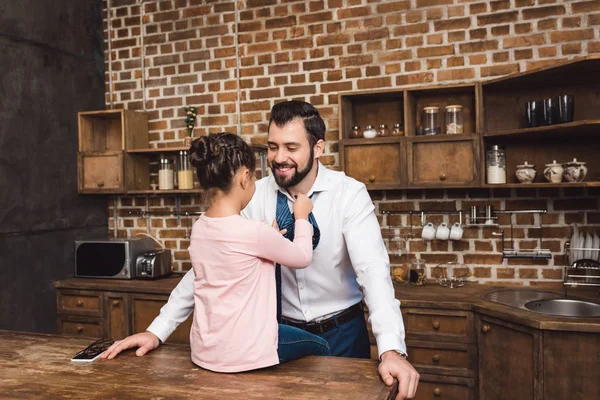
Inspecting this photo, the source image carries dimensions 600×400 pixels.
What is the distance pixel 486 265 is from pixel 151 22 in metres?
3.00

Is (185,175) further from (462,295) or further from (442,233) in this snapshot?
(462,295)

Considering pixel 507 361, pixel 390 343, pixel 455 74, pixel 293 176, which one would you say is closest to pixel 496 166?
pixel 455 74

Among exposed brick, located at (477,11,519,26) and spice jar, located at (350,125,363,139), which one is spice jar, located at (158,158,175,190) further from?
exposed brick, located at (477,11,519,26)

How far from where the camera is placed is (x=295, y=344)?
1604 millimetres

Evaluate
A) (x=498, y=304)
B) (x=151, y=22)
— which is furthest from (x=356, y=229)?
(x=151, y=22)

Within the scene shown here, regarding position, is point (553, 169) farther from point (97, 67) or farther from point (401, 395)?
point (97, 67)

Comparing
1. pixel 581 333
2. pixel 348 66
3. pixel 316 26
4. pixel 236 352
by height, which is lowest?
pixel 581 333

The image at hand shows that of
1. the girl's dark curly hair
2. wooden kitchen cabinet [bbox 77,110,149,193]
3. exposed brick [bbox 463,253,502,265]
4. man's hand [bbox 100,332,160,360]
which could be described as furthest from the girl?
wooden kitchen cabinet [bbox 77,110,149,193]

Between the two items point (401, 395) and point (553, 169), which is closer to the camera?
point (401, 395)

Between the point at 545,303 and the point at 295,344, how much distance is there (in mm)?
1879

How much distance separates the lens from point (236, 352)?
1.46 m

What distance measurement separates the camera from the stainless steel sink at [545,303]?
9.11ft

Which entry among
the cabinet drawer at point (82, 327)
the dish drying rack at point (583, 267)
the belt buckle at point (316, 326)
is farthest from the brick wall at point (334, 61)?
the belt buckle at point (316, 326)

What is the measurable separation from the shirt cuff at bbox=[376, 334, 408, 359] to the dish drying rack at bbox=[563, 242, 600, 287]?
184 centimetres
